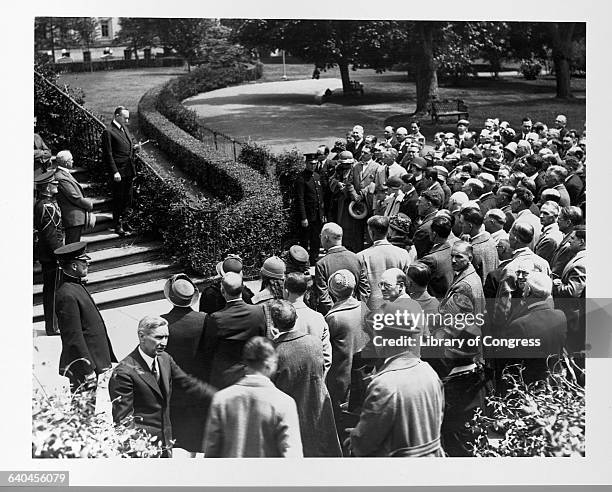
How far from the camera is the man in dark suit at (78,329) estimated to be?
7746 millimetres

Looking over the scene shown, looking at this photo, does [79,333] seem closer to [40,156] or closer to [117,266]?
[117,266]

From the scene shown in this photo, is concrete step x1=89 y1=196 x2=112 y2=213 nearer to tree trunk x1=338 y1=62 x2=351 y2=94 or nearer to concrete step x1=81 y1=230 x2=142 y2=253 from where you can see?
concrete step x1=81 y1=230 x2=142 y2=253

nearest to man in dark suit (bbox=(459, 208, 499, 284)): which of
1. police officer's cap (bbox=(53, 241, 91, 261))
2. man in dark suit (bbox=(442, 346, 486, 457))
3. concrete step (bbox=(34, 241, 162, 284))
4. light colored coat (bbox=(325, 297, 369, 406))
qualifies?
man in dark suit (bbox=(442, 346, 486, 457))

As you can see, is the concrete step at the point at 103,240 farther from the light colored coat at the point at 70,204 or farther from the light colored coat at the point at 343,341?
the light colored coat at the point at 343,341

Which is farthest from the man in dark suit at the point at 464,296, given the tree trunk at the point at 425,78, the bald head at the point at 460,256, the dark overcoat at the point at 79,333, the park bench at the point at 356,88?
the dark overcoat at the point at 79,333

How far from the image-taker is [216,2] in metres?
8.19

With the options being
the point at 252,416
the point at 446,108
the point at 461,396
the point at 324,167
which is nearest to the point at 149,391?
the point at 252,416

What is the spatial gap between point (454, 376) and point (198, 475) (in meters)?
2.07

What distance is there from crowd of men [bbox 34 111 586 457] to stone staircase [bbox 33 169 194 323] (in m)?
0.24

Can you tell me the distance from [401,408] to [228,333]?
4.68ft

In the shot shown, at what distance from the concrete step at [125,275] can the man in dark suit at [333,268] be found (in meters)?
1.15

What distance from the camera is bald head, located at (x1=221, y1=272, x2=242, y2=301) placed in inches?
302

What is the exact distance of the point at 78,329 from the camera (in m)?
7.76

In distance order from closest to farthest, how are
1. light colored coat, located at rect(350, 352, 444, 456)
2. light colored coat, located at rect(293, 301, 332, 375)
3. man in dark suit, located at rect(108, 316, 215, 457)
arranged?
light colored coat, located at rect(350, 352, 444, 456) → man in dark suit, located at rect(108, 316, 215, 457) → light colored coat, located at rect(293, 301, 332, 375)
